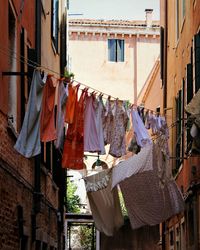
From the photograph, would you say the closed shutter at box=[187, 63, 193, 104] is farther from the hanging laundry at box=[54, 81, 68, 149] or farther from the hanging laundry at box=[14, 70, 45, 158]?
the hanging laundry at box=[14, 70, 45, 158]

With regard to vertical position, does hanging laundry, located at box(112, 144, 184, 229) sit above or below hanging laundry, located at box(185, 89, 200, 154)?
below

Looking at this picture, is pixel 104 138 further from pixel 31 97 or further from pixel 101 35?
pixel 101 35

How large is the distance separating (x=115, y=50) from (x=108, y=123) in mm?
39366

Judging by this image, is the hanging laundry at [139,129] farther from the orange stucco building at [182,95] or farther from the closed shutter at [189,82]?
the closed shutter at [189,82]

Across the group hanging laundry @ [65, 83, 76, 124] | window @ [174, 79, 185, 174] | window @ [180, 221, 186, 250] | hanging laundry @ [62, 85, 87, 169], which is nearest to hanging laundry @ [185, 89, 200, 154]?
hanging laundry @ [62, 85, 87, 169]

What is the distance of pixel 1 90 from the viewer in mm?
10469

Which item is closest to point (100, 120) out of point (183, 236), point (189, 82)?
point (189, 82)

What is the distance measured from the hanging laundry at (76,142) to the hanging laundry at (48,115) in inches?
20.2

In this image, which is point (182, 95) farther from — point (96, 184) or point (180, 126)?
point (96, 184)

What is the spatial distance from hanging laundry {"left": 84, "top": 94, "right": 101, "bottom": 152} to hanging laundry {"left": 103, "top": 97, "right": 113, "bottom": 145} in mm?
334

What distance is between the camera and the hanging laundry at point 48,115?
10.1 metres

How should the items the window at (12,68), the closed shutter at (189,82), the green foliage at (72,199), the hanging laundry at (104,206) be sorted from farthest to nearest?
the green foliage at (72,199) → the closed shutter at (189,82) → the hanging laundry at (104,206) → the window at (12,68)

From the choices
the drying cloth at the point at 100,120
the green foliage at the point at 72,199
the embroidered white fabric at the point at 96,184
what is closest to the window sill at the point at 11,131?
the drying cloth at the point at 100,120

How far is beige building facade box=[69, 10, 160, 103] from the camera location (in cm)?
5012
